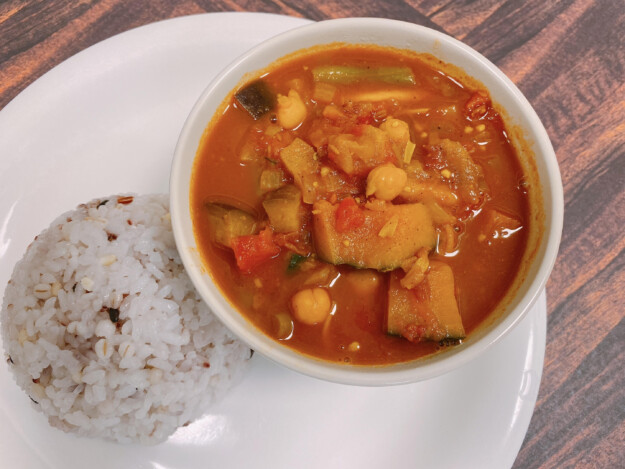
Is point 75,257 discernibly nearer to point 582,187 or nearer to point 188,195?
point 188,195

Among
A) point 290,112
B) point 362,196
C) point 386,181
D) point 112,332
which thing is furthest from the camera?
point 112,332

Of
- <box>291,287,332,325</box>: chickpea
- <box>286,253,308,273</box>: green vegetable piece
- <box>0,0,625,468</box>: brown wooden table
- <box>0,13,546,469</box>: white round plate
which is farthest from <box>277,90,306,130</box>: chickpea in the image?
<box>0,0,625,468</box>: brown wooden table

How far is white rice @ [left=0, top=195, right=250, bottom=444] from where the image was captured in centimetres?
199

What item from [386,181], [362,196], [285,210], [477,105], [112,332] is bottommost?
[112,332]

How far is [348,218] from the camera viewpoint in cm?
157

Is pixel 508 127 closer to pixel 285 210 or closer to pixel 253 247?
pixel 285 210

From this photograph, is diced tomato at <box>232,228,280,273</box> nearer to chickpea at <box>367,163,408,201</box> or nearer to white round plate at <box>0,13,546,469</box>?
chickpea at <box>367,163,408,201</box>

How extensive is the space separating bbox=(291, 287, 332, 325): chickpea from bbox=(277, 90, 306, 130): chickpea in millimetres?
549

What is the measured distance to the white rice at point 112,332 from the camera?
199 cm

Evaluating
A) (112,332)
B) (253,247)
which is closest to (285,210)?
(253,247)

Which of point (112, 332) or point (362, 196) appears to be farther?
point (112, 332)

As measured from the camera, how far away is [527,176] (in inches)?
67.8

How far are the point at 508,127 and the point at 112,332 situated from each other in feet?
5.13

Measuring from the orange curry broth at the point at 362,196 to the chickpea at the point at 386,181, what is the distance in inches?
4.7
